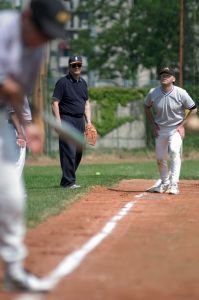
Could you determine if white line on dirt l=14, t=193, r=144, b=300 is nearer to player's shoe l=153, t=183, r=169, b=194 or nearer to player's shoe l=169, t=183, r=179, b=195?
player's shoe l=169, t=183, r=179, b=195

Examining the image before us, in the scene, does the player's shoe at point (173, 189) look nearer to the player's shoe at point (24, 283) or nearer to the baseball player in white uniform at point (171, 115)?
the baseball player in white uniform at point (171, 115)

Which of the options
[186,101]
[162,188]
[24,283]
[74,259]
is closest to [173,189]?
[162,188]

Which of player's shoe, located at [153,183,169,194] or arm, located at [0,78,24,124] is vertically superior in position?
arm, located at [0,78,24,124]

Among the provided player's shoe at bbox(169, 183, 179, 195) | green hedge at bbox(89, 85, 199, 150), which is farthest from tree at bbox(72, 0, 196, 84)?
player's shoe at bbox(169, 183, 179, 195)

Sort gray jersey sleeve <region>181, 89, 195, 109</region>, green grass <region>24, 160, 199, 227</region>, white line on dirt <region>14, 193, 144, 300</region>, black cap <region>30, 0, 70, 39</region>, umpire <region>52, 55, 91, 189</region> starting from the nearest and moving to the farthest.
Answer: black cap <region>30, 0, 70, 39</region> → white line on dirt <region>14, 193, 144, 300</region> → green grass <region>24, 160, 199, 227</region> → gray jersey sleeve <region>181, 89, 195, 109</region> → umpire <region>52, 55, 91, 189</region>

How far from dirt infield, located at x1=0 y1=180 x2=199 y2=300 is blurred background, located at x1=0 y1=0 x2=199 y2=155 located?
56.1 feet

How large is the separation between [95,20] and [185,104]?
4370 cm

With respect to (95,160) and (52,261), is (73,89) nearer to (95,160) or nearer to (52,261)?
(52,261)

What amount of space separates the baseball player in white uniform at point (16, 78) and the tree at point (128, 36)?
3969cm

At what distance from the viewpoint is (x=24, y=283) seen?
630cm

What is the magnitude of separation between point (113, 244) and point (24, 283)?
7.27 feet

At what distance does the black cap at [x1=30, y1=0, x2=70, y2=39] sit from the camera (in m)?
6.12

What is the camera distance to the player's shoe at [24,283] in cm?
626

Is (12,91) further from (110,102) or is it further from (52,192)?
(110,102)
